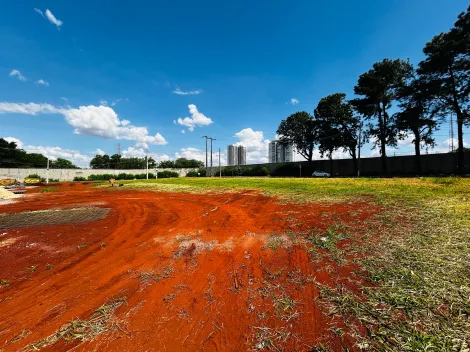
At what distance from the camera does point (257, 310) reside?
2322mm

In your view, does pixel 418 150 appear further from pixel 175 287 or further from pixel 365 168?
pixel 175 287

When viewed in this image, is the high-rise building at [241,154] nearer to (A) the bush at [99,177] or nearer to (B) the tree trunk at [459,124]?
(A) the bush at [99,177]

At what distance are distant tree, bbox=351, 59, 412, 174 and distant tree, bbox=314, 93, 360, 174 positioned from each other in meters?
4.81

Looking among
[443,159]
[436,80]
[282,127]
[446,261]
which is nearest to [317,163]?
[282,127]

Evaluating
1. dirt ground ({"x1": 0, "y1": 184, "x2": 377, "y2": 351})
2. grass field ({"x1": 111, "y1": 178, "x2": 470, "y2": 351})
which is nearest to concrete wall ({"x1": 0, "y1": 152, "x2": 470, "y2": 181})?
grass field ({"x1": 111, "y1": 178, "x2": 470, "y2": 351})

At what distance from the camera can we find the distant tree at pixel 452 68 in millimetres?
19506

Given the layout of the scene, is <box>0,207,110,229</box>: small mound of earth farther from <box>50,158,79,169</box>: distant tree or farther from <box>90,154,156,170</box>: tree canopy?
<box>50,158,79,169</box>: distant tree

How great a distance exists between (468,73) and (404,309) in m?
29.6

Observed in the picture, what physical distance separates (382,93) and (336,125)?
9.26 m

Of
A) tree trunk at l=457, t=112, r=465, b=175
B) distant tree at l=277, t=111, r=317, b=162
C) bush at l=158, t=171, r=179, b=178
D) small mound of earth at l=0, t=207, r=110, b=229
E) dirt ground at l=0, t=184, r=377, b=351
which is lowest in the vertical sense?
dirt ground at l=0, t=184, r=377, b=351

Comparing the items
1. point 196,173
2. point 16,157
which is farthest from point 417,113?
point 16,157

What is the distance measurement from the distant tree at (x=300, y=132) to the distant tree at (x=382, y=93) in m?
11.6

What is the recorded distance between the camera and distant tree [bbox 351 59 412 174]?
2566 centimetres

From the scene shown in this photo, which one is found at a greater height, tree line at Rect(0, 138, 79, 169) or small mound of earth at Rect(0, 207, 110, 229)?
tree line at Rect(0, 138, 79, 169)
